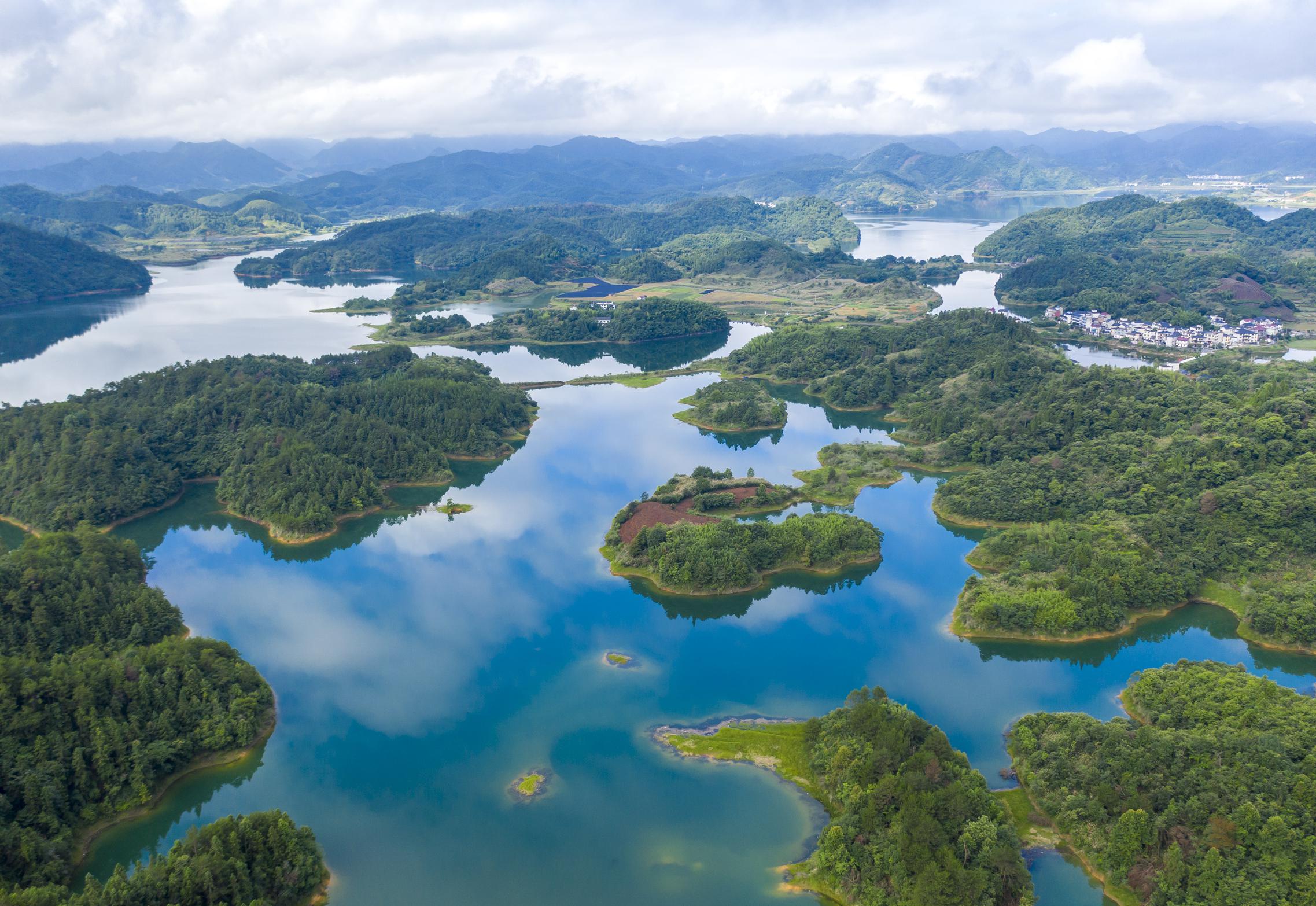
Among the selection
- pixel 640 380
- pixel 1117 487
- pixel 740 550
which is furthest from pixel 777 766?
pixel 640 380

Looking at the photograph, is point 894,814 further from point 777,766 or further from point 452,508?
point 452,508

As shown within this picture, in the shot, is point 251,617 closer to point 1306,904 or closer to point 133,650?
point 133,650

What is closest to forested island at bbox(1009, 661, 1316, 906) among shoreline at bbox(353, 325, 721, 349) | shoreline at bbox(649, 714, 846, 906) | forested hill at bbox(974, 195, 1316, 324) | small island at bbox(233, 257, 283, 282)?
shoreline at bbox(649, 714, 846, 906)

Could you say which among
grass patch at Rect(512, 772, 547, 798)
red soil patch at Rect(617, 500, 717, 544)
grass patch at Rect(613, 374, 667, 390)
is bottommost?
grass patch at Rect(613, 374, 667, 390)

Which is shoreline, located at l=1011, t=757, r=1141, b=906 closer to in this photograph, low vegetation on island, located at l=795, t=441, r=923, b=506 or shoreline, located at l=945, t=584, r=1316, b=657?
shoreline, located at l=945, t=584, r=1316, b=657

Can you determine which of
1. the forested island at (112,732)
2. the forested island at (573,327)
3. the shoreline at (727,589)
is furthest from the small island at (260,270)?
the shoreline at (727,589)

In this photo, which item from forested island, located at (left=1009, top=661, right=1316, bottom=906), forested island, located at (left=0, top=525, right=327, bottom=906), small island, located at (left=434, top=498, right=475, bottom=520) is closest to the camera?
forested island, located at (left=1009, top=661, right=1316, bottom=906)
